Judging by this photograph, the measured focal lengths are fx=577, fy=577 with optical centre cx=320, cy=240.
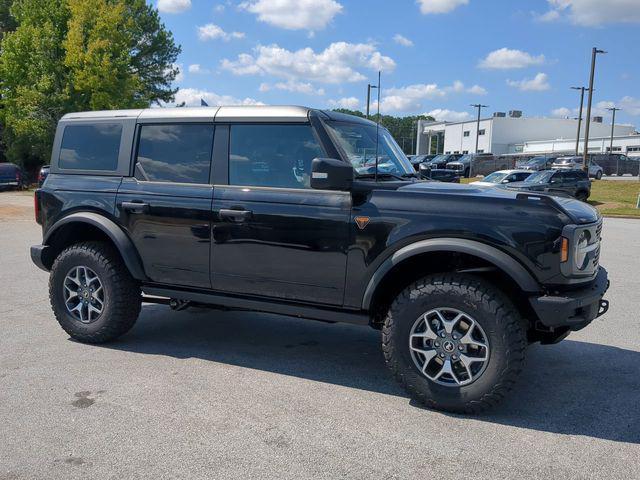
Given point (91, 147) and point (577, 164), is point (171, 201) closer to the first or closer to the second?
point (91, 147)

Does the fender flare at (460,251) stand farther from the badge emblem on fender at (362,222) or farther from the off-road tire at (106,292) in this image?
the off-road tire at (106,292)

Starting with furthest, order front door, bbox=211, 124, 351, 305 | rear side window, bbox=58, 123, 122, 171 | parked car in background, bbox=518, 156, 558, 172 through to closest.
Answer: parked car in background, bbox=518, 156, 558, 172, rear side window, bbox=58, 123, 122, 171, front door, bbox=211, 124, 351, 305

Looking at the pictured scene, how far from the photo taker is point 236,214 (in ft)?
14.2

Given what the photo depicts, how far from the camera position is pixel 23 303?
6.61m

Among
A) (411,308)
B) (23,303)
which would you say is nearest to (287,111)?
(411,308)

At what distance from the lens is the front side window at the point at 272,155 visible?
14.1 ft

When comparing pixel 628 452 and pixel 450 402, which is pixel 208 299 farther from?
pixel 628 452

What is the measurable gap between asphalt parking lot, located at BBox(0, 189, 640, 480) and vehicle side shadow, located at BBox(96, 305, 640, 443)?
16mm

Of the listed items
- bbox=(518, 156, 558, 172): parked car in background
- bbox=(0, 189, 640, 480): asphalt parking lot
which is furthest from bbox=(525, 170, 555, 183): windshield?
bbox=(0, 189, 640, 480): asphalt parking lot

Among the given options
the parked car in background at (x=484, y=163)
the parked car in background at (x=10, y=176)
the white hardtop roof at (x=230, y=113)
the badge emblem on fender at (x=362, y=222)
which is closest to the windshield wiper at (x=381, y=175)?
the badge emblem on fender at (x=362, y=222)

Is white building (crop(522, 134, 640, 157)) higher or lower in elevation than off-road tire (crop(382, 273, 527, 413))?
higher

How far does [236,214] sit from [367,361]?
5.46 ft

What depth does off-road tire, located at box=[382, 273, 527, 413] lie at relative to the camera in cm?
363

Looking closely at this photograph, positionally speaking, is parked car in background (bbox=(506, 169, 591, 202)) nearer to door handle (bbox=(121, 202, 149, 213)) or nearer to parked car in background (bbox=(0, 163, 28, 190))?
door handle (bbox=(121, 202, 149, 213))
